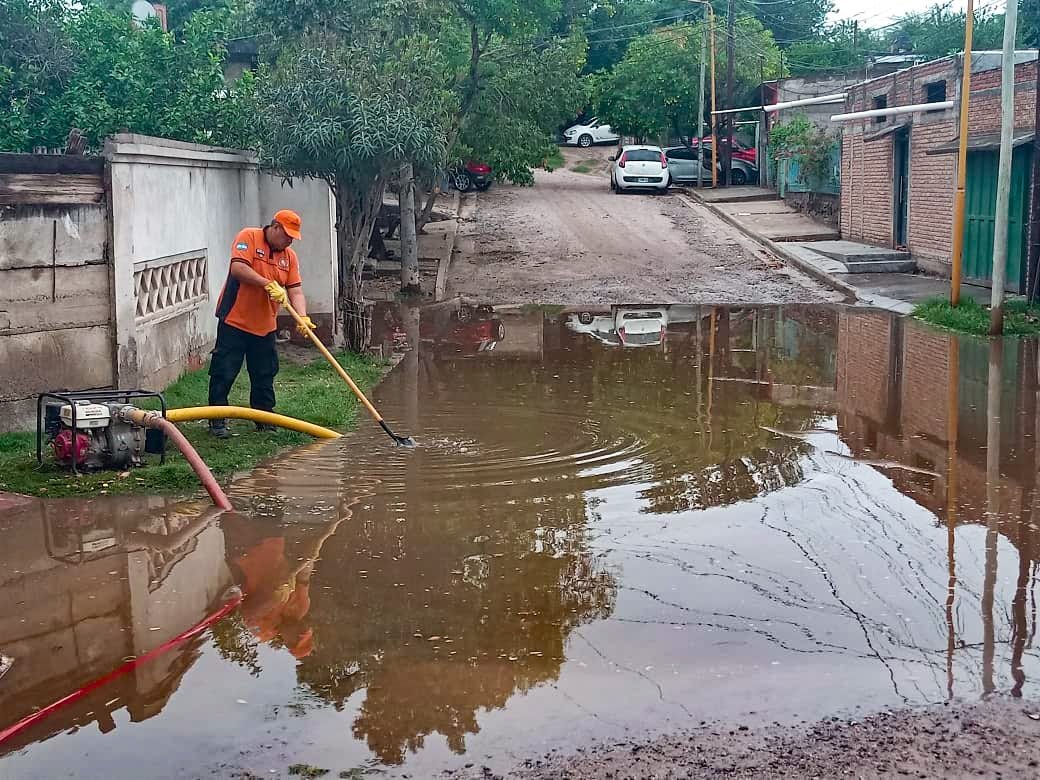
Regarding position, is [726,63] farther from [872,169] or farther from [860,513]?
[860,513]

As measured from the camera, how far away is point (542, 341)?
1549 centimetres

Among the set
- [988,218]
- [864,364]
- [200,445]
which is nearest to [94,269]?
[200,445]

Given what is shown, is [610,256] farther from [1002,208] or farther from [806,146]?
[1002,208]

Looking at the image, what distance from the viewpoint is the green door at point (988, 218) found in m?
18.2

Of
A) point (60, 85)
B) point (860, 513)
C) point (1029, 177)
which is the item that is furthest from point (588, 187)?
point (860, 513)

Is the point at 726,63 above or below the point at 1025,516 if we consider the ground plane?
above

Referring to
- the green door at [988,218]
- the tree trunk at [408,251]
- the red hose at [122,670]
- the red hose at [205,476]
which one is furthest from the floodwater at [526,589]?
the tree trunk at [408,251]

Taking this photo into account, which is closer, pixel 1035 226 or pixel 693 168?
pixel 1035 226

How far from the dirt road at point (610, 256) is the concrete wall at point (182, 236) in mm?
6580

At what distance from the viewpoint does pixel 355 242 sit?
1383 cm

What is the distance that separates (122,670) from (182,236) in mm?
7004

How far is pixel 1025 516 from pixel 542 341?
29.1 feet

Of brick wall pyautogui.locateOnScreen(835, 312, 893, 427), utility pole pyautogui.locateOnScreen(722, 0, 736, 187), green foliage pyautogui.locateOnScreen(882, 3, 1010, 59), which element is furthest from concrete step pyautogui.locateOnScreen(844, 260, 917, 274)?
green foliage pyautogui.locateOnScreen(882, 3, 1010, 59)

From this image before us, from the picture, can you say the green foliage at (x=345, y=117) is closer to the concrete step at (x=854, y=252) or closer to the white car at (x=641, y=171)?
the concrete step at (x=854, y=252)
